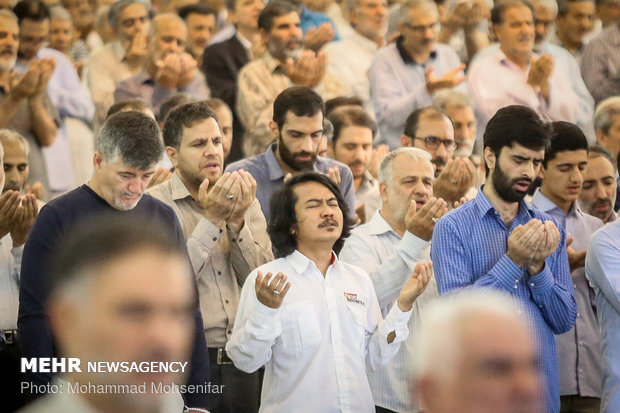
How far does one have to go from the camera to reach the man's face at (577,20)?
8.81 meters

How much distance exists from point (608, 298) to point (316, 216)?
135cm

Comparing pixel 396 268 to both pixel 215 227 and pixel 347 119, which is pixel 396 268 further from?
pixel 347 119

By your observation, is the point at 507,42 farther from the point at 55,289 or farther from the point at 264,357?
the point at 55,289

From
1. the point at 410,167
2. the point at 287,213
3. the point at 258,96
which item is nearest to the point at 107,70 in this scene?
the point at 258,96

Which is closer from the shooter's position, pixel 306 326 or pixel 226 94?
pixel 306 326

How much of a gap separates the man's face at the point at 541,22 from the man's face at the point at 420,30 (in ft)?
3.55

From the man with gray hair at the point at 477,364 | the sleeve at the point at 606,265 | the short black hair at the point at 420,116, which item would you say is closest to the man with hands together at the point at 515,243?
the sleeve at the point at 606,265

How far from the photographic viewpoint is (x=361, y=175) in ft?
20.9

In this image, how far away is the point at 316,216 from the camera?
14.5 ft

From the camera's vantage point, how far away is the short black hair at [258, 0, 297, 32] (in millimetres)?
7215

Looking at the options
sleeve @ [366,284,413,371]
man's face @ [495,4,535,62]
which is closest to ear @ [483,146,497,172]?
sleeve @ [366,284,413,371]

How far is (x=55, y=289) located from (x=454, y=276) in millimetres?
2334

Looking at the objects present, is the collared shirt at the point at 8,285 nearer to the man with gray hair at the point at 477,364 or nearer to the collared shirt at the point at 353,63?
the man with gray hair at the point at 477,364

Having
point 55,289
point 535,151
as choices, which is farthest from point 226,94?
point 55,289
